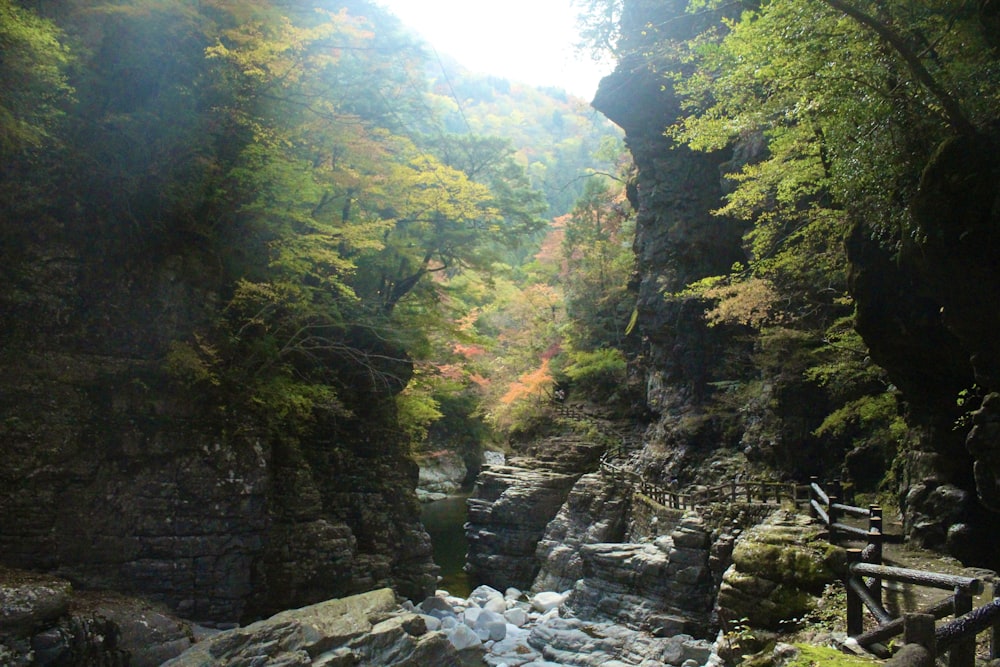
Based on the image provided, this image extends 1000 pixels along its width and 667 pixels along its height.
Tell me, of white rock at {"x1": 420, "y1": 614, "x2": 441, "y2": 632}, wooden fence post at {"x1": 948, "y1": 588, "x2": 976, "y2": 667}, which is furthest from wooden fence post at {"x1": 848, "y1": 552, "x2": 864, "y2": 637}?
white rock at {"x1": 420, "y1": 614, "x2": 441, "y2": 632}

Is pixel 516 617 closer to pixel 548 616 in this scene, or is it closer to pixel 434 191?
pixel 548 616

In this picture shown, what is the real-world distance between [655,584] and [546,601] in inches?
168

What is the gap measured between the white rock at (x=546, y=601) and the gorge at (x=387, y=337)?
113 millimetres

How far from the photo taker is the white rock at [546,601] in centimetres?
1756

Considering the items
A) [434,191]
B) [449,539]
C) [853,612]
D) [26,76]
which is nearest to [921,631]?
[853,612]

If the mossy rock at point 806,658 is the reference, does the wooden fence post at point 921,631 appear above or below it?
above

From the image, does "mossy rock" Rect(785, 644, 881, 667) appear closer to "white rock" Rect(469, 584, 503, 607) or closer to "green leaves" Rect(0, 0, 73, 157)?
"green leaves" Rect(0, 0, 73, 157)

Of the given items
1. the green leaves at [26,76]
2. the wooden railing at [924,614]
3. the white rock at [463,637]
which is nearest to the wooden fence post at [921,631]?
the wooden railing at [924,614]

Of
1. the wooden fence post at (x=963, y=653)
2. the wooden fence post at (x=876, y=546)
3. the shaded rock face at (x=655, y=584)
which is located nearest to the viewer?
the wooden fence post at (x=963, y=653)

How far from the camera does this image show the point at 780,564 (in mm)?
8961

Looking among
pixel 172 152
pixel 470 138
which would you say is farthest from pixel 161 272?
pixel 470 138

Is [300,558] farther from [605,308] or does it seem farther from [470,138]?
[605,308]

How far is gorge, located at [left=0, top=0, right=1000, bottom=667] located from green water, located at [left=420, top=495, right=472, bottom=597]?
1103 mm

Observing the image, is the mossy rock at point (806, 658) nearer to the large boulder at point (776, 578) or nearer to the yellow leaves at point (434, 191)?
the large boulder at point (776, 578)
